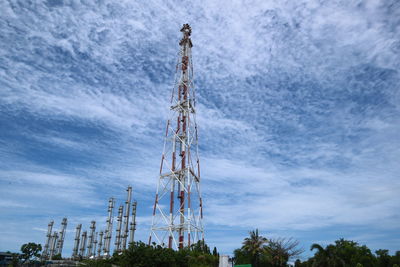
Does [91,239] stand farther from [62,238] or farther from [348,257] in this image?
[348,257]

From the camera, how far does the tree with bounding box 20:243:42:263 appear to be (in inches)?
3305

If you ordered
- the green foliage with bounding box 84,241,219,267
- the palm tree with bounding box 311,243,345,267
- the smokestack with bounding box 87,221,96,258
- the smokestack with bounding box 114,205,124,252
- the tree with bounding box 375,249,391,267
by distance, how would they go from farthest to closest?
the smokestack with bounding box 87,221,96,258, the smokestack with bounding box 114,205,124,252, the tree with bounding box 375,249,391,267, the palm tree with bounding box 311,243,345,267, the green foliage with bounding box 84,241,219,267

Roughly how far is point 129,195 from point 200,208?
40.9 m

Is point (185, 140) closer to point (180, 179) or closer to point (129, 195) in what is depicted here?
point (180, 179)

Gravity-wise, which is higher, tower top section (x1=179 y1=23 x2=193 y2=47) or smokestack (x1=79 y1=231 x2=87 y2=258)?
tower top section (x1=179 y1=23 x2=193 y2=47)

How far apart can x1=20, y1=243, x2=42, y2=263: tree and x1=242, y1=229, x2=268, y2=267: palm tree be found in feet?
220

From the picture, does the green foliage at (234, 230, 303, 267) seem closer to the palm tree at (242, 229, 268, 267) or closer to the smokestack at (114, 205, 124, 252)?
the palm tree at (242, 229, 268, 267)

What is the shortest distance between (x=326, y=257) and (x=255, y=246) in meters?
8.93

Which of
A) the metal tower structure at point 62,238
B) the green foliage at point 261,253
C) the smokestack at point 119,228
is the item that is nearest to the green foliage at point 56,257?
the metal tower structure at point 62,238

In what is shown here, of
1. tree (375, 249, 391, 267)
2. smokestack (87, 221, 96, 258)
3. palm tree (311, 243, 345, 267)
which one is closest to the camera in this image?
palm tree (311, 243, 345, 267)

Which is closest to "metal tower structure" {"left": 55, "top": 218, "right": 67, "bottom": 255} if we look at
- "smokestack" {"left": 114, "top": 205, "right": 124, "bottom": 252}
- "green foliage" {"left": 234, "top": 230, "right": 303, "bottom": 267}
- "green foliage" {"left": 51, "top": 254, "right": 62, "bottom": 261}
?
"green foliage" {"left": 51, "top": 254, "right": 62, "bottom": 261}

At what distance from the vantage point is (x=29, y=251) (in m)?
84.8

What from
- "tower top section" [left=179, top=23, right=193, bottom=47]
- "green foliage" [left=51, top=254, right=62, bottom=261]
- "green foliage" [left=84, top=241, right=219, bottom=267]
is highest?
"tower top section" [left=179, top=23, right=193, bottom=47]

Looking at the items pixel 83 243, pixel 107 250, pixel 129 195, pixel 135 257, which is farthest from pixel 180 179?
pixel 83 243
